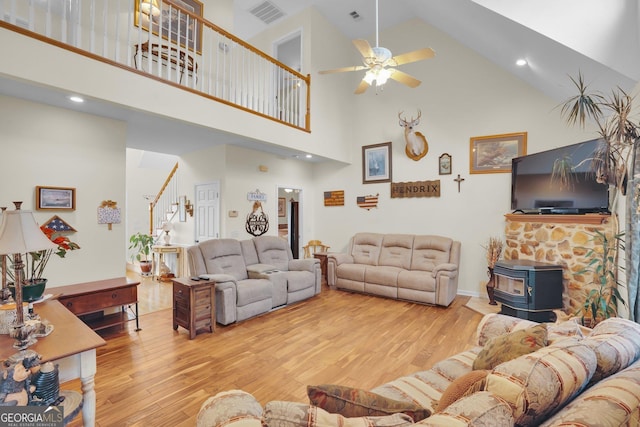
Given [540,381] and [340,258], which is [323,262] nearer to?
[340,258]

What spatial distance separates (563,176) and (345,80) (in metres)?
4.43

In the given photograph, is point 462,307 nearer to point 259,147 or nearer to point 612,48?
point 612,48

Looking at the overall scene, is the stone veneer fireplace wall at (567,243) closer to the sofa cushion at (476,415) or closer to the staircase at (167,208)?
the sofa cushion at (476,415)

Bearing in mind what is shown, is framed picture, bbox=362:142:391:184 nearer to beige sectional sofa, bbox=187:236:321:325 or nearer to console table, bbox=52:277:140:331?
beige sectional sofa, bbox=187:236:321:325

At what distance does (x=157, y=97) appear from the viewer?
3.16 metres

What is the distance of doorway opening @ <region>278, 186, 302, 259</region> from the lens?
6.75 meters

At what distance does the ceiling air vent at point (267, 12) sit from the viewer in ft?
18.4

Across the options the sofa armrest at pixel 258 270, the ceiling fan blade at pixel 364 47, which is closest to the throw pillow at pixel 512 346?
the ceiling fan blade at pixel 364 47

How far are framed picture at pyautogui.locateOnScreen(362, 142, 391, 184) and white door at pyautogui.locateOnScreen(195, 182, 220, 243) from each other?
3.04m

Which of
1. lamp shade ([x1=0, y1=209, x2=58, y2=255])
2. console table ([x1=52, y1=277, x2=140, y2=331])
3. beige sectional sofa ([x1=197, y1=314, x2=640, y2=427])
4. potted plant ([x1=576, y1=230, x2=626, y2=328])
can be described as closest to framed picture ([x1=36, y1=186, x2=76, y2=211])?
console table ([x1=52, y1=277, x2=140, y2=331])

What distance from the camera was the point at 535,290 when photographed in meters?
3.55

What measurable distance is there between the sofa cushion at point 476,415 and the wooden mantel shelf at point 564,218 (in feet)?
11.7

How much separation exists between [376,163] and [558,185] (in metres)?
3.09

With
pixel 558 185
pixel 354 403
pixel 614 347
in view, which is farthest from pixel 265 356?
pixel 558 185
